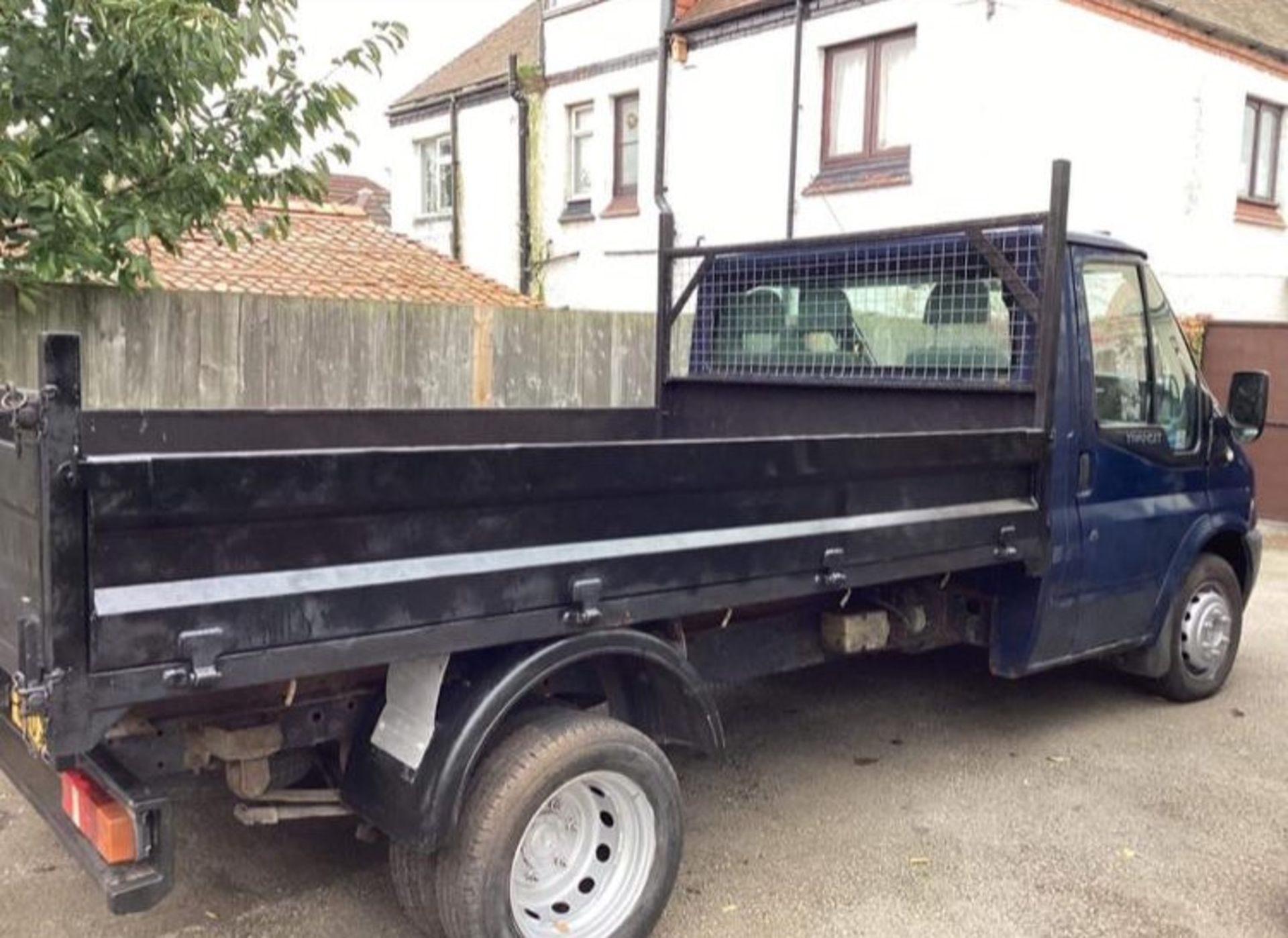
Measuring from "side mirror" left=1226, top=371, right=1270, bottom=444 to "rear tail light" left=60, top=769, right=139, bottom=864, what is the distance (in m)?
4.87

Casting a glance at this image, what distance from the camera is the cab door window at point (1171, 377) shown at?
16.1 ft

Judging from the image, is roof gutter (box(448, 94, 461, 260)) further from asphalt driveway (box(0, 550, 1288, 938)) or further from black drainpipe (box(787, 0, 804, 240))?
asphalt driveway (box(0, 550, 1288, 938))

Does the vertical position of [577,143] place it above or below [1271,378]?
above

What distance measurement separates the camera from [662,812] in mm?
3291

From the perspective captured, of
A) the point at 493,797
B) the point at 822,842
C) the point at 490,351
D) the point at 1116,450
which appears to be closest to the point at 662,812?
the point at 493,797

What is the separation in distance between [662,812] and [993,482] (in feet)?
5.64

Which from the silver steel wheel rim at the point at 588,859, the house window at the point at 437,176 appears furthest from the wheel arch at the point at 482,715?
the house window at the point at 437,176

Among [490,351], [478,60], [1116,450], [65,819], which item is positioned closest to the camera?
[65,819]

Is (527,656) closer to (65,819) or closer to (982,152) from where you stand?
(65,819)

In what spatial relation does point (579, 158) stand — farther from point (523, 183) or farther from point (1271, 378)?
point (1271, 378)

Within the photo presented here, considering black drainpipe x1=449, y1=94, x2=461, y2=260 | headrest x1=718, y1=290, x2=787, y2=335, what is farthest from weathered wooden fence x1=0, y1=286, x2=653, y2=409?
black drainpipe x1=449, y1=94, x2=461, y2=260

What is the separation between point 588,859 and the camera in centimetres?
327

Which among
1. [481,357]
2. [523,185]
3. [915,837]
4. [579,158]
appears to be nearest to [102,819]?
[915,837]

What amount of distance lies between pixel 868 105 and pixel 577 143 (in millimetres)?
5399
